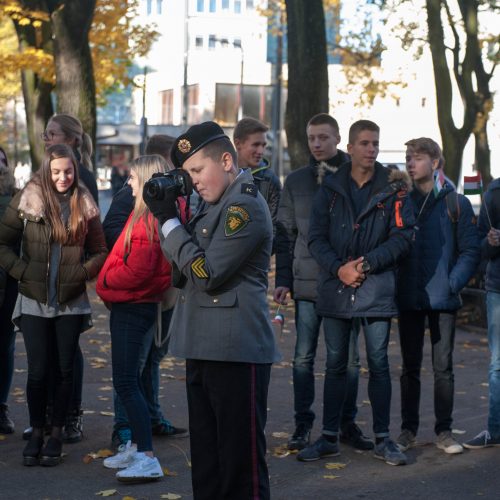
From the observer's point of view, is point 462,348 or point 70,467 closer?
point 70,467

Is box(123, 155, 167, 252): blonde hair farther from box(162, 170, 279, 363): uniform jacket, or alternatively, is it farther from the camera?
the camera

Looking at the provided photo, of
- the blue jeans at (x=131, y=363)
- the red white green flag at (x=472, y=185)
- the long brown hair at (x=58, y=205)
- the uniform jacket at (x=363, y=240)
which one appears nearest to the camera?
the blue jeans at (x=131, y=363)

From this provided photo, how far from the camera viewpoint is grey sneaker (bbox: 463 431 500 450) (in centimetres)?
836

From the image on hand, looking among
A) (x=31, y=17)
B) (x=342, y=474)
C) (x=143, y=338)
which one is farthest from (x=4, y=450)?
(x=31, y=17)

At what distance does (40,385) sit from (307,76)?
8.88 meters

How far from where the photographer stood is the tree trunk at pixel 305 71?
1568 cm

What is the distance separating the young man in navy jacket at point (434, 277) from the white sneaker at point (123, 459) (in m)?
1.87

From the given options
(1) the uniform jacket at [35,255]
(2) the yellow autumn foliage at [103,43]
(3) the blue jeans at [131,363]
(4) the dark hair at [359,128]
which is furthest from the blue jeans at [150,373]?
(2) the yellow autumn foliage at [103,43]

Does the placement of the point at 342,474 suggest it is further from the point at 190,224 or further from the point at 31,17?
the point at 31,17

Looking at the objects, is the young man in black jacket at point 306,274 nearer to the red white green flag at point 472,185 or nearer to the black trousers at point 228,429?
the red white green flag at point 472,185

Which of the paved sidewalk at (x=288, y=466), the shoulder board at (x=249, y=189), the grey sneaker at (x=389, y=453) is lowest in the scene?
the paved sidewalk at (x=288, y=466)

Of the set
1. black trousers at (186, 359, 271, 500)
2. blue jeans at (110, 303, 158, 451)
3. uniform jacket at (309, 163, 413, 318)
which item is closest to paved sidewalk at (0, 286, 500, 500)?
blue jeans at (110, 303, 158, 451)

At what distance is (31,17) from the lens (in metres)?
21.4

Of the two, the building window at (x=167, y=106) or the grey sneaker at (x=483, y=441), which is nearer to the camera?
the grey sneaker at (x=483, y=441)
